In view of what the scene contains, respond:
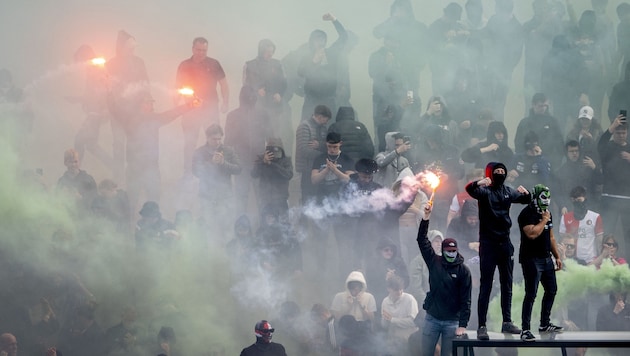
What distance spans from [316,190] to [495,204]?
5616 mm

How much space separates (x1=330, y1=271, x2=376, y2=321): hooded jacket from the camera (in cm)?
1645

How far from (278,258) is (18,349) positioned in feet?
13.7

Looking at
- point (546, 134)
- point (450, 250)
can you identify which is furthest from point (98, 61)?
point (450, 250)

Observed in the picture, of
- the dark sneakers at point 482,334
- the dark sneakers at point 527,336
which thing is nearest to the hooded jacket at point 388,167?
the dark sneakers at point 482,334

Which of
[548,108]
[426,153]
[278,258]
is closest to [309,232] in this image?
[278,258]

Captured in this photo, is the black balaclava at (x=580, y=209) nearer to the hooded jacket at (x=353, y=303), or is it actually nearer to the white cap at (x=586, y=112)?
the white cap at (x=586, y=112)

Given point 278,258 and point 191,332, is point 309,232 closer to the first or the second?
point 278,258

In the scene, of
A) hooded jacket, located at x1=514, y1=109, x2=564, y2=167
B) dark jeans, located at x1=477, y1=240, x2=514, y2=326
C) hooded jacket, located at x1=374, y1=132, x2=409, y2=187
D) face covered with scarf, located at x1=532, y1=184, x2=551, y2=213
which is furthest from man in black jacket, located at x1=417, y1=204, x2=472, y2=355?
hooded jacket, located at x1=514, y1=109, x2=564, y2=167

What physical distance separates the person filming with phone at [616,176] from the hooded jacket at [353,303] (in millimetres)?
4318

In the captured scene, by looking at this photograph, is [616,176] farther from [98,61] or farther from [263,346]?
[98,61]

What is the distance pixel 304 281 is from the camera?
17812 millimetres

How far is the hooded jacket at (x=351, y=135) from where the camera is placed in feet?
58.9

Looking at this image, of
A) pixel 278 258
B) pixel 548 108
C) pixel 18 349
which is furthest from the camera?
pixel 548 108

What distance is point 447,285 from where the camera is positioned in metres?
13.5
